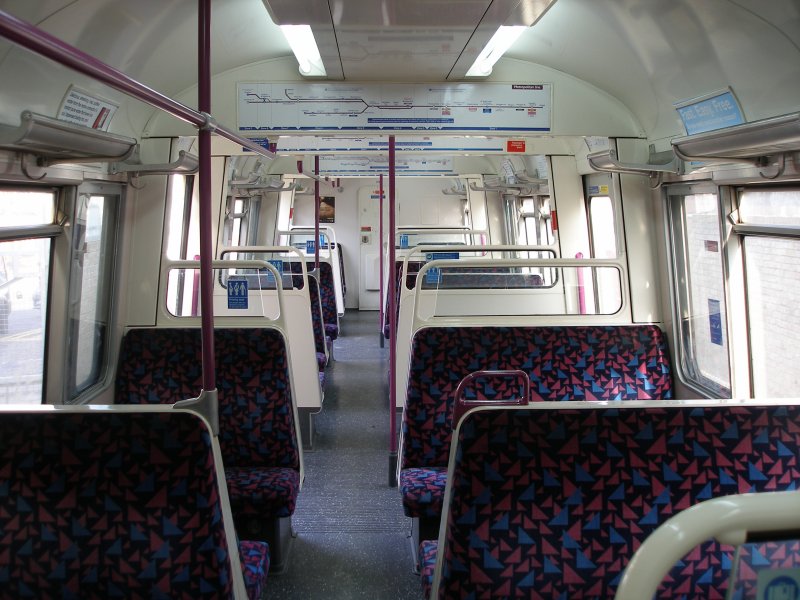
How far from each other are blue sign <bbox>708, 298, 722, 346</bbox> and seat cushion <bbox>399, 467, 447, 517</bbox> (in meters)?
1.81

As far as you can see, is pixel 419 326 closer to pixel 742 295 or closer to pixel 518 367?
pixel 518 367

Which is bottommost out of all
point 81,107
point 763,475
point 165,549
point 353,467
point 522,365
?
point 353,467

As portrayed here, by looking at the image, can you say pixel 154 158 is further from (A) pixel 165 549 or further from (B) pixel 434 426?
(A) pixel 165 549

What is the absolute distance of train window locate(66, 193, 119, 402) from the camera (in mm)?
3438

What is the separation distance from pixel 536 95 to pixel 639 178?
0.94 metres

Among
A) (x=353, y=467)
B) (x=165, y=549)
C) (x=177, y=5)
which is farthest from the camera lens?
(x=353, y=467)

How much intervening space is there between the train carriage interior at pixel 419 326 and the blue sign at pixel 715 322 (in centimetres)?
2

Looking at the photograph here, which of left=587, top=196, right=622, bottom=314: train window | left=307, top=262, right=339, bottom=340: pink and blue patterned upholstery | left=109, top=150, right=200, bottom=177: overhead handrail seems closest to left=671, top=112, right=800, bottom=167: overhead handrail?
left=587, top=196, right=622, bottom=314: train window

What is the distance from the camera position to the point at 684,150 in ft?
10.2

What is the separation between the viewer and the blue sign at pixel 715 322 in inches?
142

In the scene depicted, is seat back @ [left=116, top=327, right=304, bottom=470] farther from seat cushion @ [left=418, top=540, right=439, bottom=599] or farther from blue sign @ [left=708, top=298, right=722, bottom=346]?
blue sign @ [left=708, top=298, right=722, bottom=346]

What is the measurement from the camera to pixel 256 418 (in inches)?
128

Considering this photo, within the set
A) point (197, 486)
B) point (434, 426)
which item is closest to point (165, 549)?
point (197, 486)

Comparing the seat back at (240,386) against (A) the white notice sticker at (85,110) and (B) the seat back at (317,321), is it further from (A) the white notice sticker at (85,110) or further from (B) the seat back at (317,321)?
(B) the seat back at (317,321)
